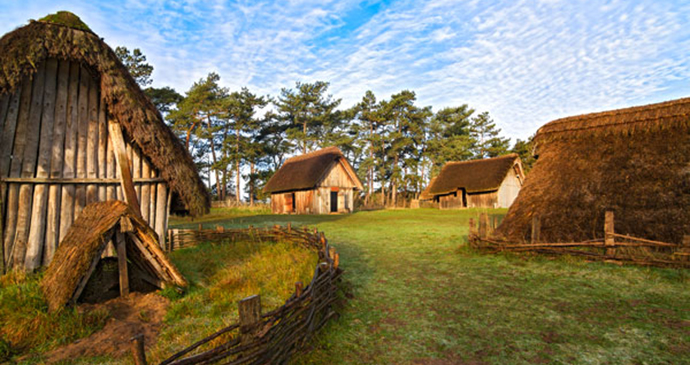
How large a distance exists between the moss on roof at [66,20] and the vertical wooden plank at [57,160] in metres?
0.76

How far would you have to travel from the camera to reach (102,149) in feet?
22.8

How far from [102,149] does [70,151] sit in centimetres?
52

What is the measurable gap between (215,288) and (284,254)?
8.21 feet

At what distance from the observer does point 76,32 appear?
6.29 meters

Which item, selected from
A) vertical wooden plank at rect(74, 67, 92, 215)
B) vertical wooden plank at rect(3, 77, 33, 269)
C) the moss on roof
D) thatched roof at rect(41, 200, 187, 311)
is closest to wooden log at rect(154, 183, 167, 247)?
vertical wooden plank at rect(74, 67, 92, 215)

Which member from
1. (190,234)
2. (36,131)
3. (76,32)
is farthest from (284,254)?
(76,32)

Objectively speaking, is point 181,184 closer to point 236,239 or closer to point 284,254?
point 284,254

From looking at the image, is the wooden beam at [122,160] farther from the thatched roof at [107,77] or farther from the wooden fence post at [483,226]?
the wooden fence post at [483,226]

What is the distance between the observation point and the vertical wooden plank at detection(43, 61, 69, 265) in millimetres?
Result: 6305

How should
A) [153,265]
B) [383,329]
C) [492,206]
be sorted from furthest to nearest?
1. [492,206]
2. [153,265]
3. [383,329]

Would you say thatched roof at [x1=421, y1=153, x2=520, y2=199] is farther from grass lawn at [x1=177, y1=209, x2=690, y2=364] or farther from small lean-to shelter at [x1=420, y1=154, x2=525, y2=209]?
grass lawn at [x1=177, y1=209, x2=690, y2=364]

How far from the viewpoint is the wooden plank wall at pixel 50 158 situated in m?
6.05

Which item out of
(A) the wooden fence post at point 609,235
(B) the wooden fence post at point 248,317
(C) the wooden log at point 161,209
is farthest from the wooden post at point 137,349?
(A) the wooden fence post at point 609,235

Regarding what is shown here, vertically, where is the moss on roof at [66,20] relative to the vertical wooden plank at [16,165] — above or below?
above
